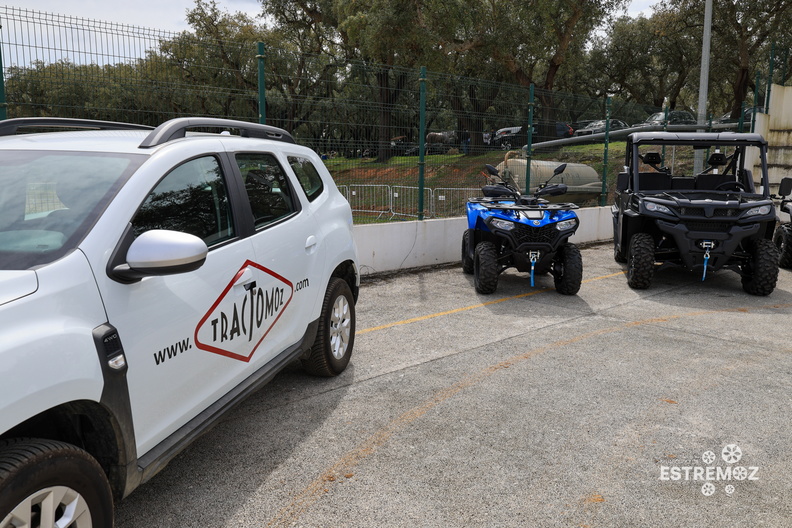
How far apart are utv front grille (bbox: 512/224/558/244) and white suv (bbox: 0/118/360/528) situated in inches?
160

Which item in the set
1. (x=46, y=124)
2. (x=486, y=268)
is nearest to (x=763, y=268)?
(x=486, y=268)

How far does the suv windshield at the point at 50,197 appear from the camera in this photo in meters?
2.30

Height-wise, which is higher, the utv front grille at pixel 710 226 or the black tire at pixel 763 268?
the utv front grille at pixel 710 226

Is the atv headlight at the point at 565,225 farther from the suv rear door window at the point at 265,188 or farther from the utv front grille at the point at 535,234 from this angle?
the suv rear door window at the point at 265,188

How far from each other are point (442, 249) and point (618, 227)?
269 centimetres

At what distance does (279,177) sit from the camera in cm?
404

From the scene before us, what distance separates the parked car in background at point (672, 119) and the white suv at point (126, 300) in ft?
42.8

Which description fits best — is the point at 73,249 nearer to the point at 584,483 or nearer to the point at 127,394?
the point at 127,394

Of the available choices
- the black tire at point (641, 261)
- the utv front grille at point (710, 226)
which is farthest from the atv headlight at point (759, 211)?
the black tire at point (641, 261)

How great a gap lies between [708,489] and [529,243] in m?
4.47

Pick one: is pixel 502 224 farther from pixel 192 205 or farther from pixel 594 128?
pixel 594 128

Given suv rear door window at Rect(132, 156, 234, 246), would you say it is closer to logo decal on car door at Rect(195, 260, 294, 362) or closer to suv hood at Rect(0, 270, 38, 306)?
logo decal on car door at Rect(195, 260, 294, 362)

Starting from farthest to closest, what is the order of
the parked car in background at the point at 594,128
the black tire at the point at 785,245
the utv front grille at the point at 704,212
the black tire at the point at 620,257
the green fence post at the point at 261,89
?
the parked car in background at the point at 594,128
the black tire at the point at 620,257
the black tire at the point at 785,245
the green fence post at the point at 261,89
the utv front grille at the point at 704,212

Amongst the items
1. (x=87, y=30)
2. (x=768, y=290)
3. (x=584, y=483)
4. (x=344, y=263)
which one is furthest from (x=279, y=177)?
(x=768, y=290)
